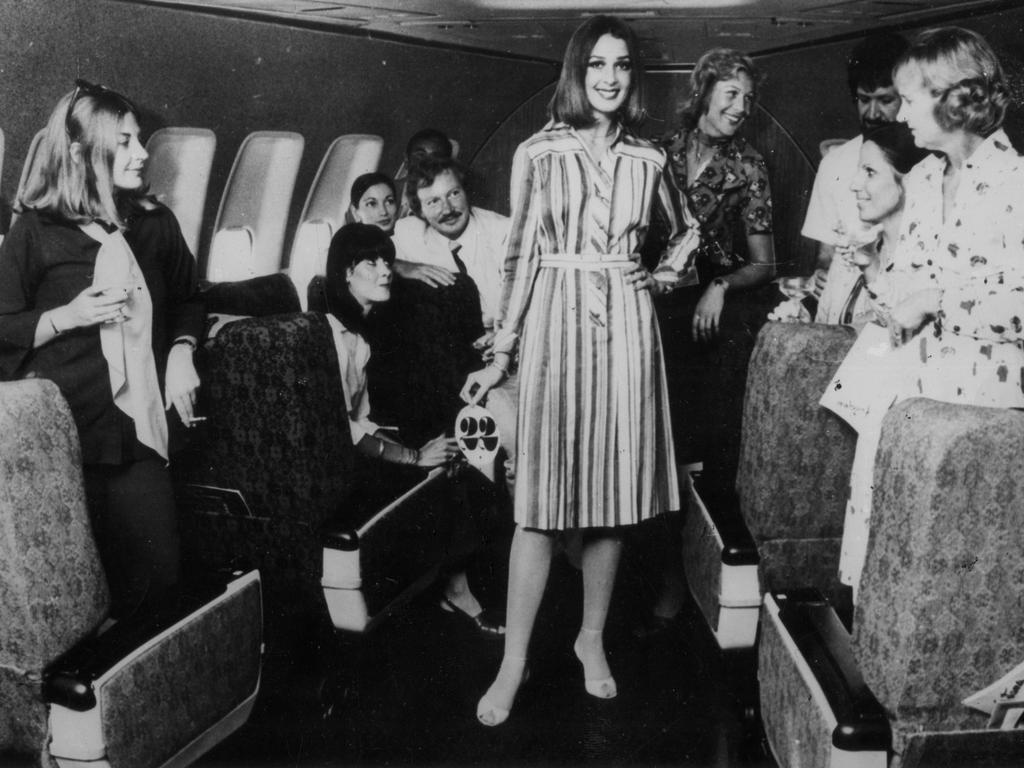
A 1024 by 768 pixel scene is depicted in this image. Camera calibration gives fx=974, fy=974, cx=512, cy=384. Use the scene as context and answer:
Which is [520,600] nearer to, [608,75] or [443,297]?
[443,297]

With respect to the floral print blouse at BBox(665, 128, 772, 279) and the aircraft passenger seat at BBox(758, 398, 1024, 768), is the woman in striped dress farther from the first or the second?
the aircraft passenger seat at BBox(758, 398, 1024, 768)

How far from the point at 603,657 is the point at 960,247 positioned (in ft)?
4.27

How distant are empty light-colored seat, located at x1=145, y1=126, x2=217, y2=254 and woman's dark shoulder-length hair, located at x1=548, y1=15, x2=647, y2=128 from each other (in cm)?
85

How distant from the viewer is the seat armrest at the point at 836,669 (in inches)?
60.7

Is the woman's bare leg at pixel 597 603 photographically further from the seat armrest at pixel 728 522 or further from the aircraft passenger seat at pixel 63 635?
the aircraft passenger seat at pixel 63 635

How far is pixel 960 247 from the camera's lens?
6.15 feet

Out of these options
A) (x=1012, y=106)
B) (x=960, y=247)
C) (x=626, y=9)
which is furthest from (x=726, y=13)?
(x=960, y=247)

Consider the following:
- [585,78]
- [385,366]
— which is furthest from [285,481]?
[585,78]

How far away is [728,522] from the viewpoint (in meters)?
2.33

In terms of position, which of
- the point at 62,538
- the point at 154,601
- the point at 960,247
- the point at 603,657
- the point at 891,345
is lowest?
the point at 603,657

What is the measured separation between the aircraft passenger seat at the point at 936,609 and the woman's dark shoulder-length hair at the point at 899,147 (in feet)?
2.85

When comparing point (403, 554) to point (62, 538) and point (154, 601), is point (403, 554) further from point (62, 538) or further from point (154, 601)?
point (62, 538)

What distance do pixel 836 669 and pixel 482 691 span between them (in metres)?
1.06

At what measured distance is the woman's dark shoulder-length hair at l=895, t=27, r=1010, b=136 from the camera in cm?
186
